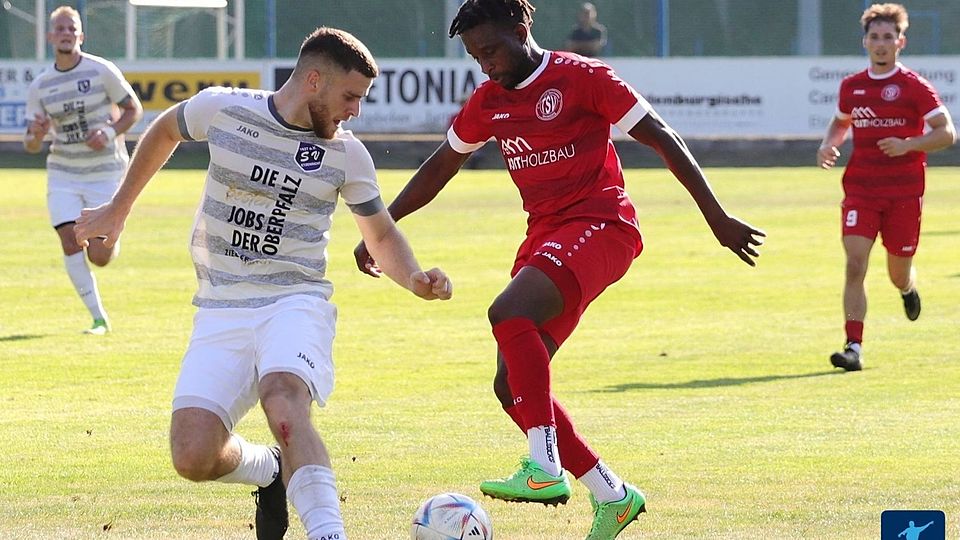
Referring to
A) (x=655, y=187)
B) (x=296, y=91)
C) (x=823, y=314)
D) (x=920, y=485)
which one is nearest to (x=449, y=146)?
(x=296, y=91)

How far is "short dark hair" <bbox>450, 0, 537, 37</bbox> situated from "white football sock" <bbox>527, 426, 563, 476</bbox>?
1604 millimetres

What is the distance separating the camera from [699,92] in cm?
3766

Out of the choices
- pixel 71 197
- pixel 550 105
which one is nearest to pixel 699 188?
pixel 550 105

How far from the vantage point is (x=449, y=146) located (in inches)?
310

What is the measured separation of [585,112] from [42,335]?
7.93 metres

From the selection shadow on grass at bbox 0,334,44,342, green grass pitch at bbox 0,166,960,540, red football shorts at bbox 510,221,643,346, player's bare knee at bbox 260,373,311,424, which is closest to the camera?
player's bare knee at bbox 260,373,311,424

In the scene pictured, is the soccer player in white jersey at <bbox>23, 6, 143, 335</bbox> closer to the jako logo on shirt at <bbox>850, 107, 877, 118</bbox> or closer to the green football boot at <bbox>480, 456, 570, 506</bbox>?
the jako logo on shirt at <bbox>850, 107, 877, 118</bbox>

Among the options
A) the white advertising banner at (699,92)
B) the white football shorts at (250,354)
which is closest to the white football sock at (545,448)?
the white football shorts at (250,354)

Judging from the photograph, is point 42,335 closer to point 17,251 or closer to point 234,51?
point 17,251

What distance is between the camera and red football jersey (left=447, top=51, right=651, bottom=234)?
7.25m

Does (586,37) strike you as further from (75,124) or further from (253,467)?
(253,467)

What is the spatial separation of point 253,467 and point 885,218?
712cm

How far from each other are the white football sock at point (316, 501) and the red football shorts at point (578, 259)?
4.76ft

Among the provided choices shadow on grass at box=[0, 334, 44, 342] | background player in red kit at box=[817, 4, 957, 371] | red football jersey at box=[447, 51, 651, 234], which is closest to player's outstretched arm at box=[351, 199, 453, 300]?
red football jersey at box=[447, 51, 651, 234]
